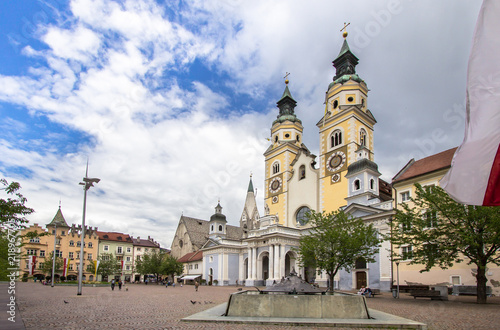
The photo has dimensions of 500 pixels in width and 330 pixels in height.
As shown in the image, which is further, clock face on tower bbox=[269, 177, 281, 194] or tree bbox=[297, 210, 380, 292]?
clock face on tower bbox=[269, 177, 281, 194]

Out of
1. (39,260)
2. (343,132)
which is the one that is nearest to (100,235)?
(39,260)

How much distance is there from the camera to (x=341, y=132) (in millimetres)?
52062

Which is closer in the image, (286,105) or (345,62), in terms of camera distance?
(345,62)

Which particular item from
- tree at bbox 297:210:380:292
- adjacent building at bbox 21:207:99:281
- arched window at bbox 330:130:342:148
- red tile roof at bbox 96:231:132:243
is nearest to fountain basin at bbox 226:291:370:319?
tree at bbox 297:210:380:292

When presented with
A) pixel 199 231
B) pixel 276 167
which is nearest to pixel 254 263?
pixel 276 167

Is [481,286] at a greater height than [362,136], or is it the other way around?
[362,136]

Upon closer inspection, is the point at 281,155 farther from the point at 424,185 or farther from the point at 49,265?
the point at 49,265

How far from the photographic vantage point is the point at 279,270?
50156 millimetres

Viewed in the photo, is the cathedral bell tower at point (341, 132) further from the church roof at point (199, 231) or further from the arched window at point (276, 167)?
the church roof at point (199, 231)

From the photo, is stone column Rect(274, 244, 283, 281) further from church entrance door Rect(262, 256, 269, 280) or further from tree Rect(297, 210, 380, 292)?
tree Rect(297, 210, 380, 292)

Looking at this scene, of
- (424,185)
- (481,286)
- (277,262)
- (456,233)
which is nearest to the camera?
(481,286)

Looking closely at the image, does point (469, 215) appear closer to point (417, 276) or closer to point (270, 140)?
point (417, 276)

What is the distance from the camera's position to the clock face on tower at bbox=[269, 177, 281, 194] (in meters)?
61.2

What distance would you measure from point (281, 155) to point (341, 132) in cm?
1404
